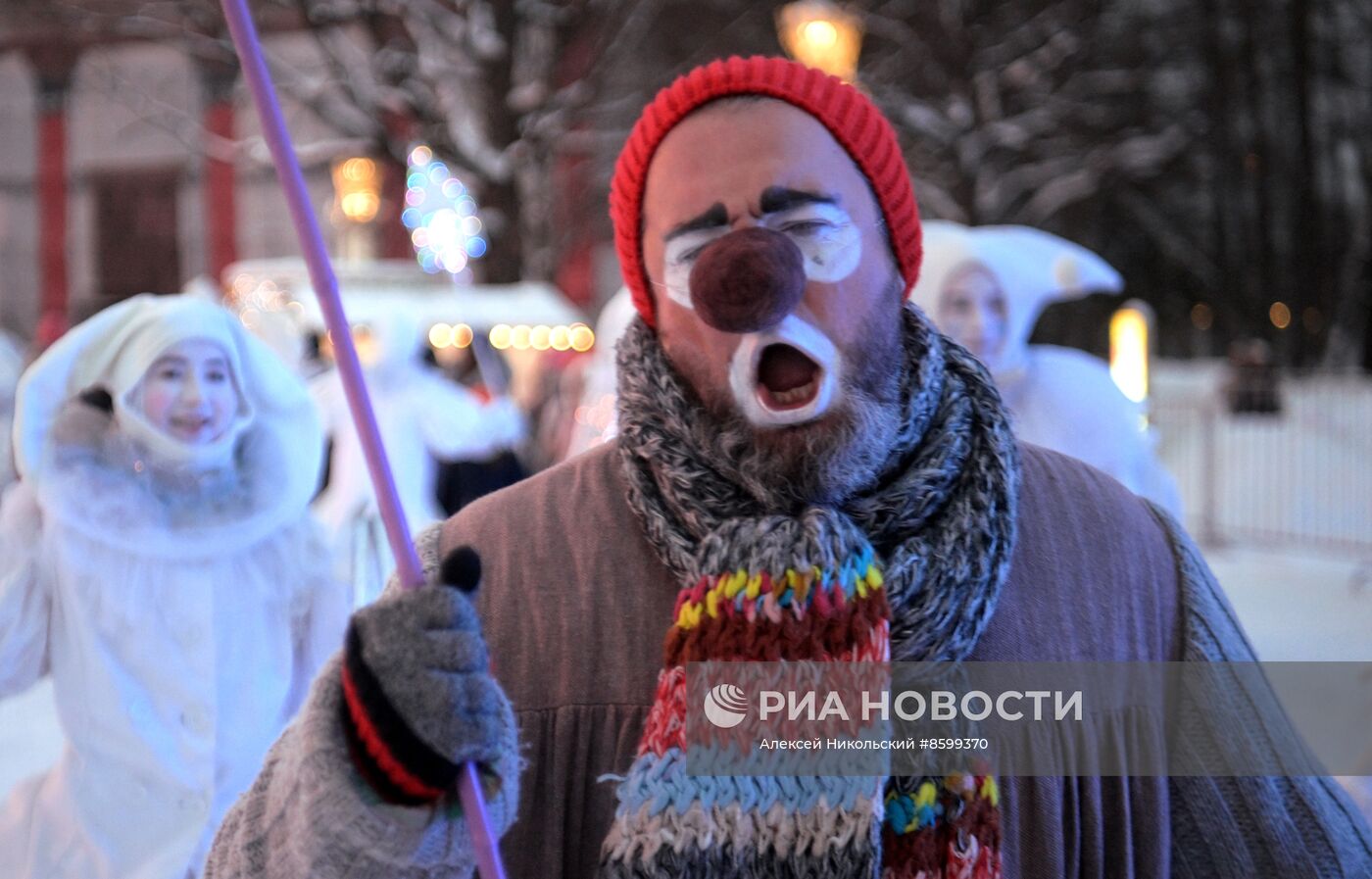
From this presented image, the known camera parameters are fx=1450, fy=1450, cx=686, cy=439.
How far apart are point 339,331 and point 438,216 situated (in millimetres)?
13529

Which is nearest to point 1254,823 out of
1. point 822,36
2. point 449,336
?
point 822,36

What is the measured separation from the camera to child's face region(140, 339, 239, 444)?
3703 millimetres

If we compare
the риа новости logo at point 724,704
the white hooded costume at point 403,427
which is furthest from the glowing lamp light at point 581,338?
the риа новости logo at point 724,704

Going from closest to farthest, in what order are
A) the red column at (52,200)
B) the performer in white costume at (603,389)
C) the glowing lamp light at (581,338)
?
the performer in white costume at (603,389), the glowing lamp light at (581,338), the red column at (52,200)

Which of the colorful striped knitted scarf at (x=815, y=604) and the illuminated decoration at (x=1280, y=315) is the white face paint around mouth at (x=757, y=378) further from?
the illuminated decoration at (x=1280, y=315)

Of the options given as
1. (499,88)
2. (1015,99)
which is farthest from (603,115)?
(1015,99)

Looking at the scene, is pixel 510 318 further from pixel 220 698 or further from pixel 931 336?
pixel 931 336

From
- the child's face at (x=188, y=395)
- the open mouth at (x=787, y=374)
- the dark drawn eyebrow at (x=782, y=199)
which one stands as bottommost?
the open mouth at (x=787, y=374)

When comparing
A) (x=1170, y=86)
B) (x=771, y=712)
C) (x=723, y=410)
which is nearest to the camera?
(x=771, y=712)

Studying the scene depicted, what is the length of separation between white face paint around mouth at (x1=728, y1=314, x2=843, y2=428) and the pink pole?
44cm

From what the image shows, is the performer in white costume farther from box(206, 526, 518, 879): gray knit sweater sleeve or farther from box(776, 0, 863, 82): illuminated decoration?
box(206, 526, 518, 879): gray knit sweater sleeve

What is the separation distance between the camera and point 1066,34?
18.9 m

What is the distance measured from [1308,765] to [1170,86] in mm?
20443

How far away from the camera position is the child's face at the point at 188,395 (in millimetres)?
3703
